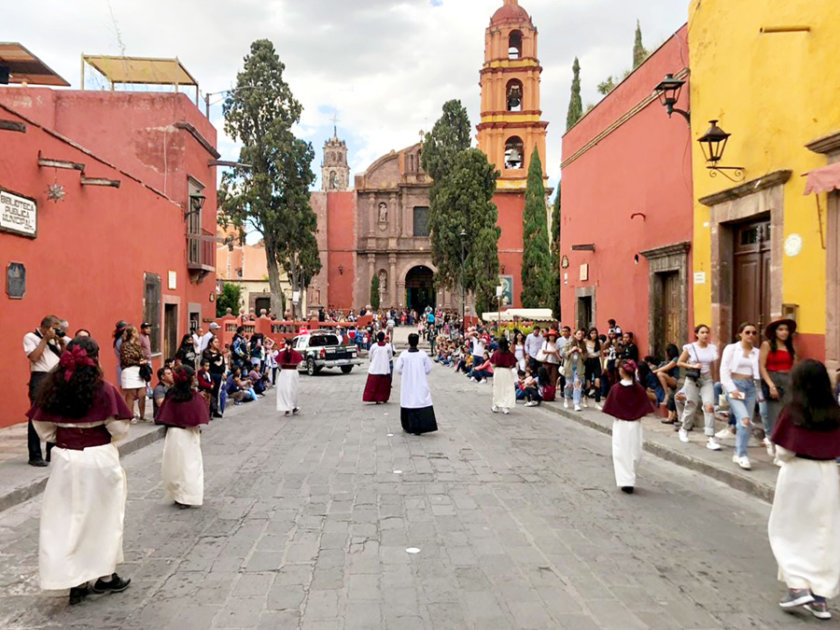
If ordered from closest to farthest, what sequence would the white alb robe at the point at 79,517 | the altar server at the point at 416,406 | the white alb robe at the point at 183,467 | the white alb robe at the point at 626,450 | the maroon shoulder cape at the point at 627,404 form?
the white alb robe at the point at 79,517
the white alb robe at the point at 183,467
the white alb robe at the point at 626,450
the maroon shoulder cape at the point at 627,404
the altar server at the point at 416,406

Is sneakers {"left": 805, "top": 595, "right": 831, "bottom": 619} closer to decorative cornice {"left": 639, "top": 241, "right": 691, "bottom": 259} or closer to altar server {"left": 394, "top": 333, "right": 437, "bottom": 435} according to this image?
altar server {"left": 394, "top": 333, "right": 437, "bottom": 435}

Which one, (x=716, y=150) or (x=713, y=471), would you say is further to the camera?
(x=716, y=150)

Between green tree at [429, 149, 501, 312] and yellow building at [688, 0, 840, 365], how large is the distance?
26079mm

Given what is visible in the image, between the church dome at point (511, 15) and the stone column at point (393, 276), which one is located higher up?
the church dome at point (511, 15)

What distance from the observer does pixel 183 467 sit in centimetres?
675

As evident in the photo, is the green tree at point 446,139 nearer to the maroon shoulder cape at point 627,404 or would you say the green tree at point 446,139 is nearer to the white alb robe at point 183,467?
the maroon shoulder cape at point 627,404

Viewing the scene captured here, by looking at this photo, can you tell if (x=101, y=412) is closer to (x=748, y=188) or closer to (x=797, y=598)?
(x=797, y=598)

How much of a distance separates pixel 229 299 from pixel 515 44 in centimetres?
2567

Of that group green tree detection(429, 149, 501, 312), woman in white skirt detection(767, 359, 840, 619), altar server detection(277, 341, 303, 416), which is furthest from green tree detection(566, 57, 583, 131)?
woman in white skirt detection(767, 359, 840, 619)

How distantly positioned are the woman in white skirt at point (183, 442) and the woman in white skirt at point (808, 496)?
4.77 metres

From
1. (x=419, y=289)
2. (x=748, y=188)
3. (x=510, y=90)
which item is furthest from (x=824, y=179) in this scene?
(x=419, y=289)

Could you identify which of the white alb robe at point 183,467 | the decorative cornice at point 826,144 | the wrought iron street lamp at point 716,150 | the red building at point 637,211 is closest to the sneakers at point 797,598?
the white alb robe at point 183,467

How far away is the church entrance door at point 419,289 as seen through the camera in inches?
2115

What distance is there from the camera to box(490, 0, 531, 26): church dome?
44.7 m
